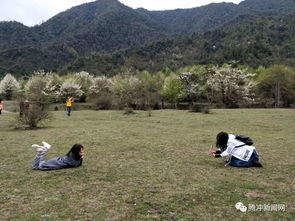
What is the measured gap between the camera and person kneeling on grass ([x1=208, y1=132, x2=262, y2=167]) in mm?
8750

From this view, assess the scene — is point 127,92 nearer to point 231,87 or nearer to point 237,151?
point 231,87

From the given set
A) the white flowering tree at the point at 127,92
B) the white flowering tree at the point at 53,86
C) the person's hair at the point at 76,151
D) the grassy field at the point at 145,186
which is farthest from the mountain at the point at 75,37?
the person's hair at the point at 76,151

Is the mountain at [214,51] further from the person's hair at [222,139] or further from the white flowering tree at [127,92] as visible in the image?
the person's hair at [222,139]

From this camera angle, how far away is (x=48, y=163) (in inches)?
340

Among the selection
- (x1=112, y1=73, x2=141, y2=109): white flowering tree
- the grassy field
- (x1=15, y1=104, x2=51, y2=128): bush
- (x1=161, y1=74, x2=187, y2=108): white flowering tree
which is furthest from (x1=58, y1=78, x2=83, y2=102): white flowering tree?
the grassy field

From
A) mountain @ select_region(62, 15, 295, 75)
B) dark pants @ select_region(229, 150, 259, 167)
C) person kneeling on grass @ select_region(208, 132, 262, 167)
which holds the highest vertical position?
mountain @ select_region(62, 15, 295, 75)

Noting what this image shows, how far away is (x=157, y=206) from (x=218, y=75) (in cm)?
5113

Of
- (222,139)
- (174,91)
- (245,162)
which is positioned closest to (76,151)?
(222,139)

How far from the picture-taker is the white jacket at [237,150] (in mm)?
8727

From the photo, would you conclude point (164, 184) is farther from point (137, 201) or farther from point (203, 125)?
point (203, 125)

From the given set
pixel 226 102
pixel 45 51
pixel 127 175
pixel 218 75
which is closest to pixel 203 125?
pixel 127 175

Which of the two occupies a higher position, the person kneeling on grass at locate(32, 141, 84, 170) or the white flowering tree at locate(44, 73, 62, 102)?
the white flowering tree at locate(44, 73, 62, 102)

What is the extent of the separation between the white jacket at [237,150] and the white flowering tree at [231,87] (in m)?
39.9

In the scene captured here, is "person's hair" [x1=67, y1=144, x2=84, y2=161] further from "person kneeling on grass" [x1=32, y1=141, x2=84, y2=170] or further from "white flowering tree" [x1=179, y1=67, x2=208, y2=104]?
"white flowering tree" [x1=179, y1=67, x2=208, y2=104]
